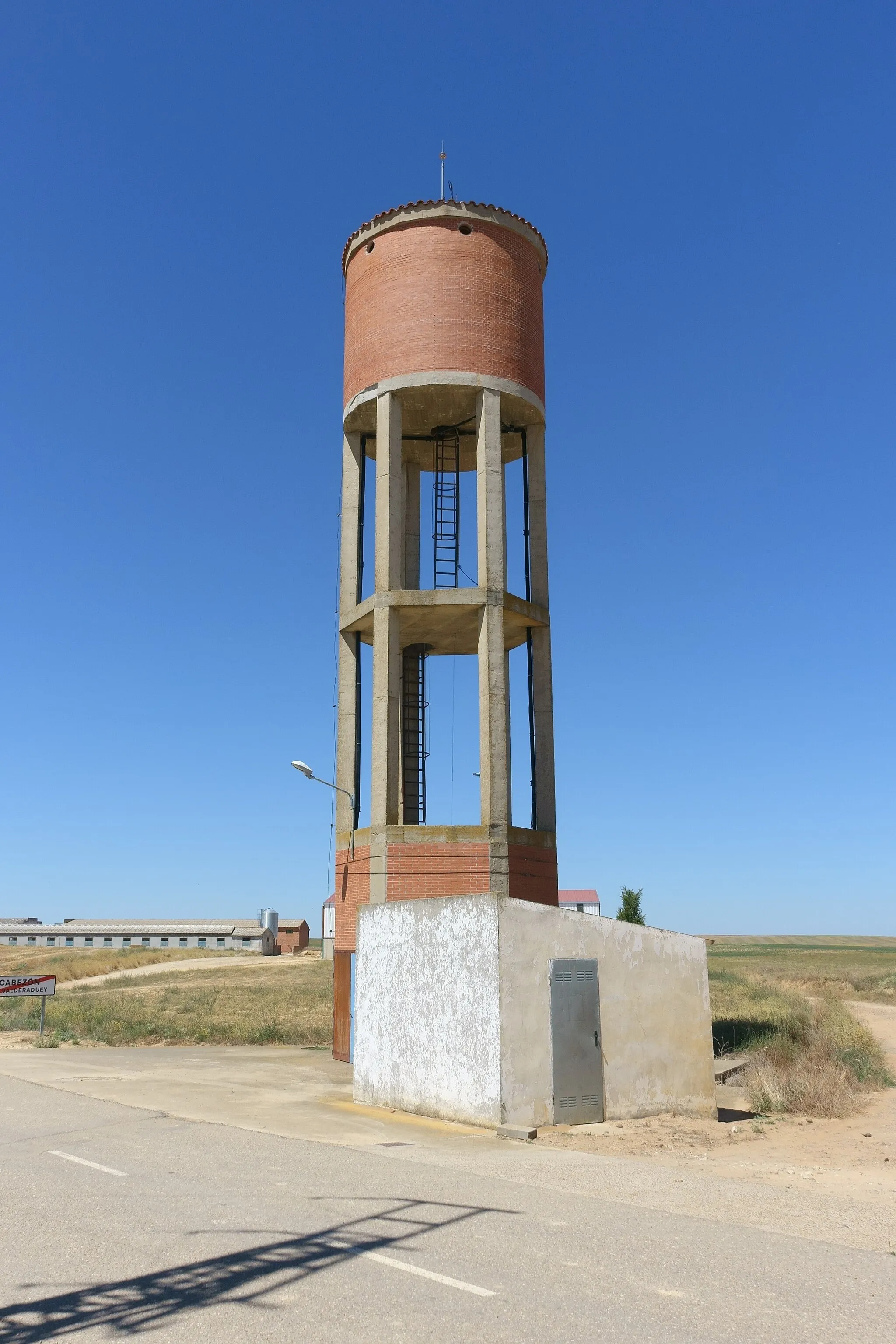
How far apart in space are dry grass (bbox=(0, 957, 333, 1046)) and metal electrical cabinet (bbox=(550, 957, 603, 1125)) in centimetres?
1255

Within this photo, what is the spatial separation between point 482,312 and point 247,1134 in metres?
16.4

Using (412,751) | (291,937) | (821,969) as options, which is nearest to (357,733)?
(412,751)

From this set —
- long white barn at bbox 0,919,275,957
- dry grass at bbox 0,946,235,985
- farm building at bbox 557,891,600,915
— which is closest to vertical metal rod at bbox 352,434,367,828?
dry grass at bbox 0,946,235,985

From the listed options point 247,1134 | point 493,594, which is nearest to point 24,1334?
point 247,1134

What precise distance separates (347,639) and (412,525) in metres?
3.31

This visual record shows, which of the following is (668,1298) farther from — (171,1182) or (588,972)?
(588,972)

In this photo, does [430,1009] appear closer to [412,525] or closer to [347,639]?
[347,639]

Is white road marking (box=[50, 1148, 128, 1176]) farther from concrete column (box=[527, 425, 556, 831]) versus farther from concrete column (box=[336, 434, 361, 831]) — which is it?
concrete column (box=[527, 425, 556, 831])

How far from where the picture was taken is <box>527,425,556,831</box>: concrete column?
21.6m

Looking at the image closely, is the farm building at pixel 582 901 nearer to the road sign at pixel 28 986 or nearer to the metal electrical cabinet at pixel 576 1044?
the road sign at pixel 28 986

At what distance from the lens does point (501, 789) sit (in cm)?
1989

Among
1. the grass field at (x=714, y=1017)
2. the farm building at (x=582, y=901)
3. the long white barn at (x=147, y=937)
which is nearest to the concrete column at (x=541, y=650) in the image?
the grass field at (x=714, y=1017)

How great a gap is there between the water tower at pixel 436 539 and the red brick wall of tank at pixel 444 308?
34 millimetres

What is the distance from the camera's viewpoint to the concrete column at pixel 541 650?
21.6m
